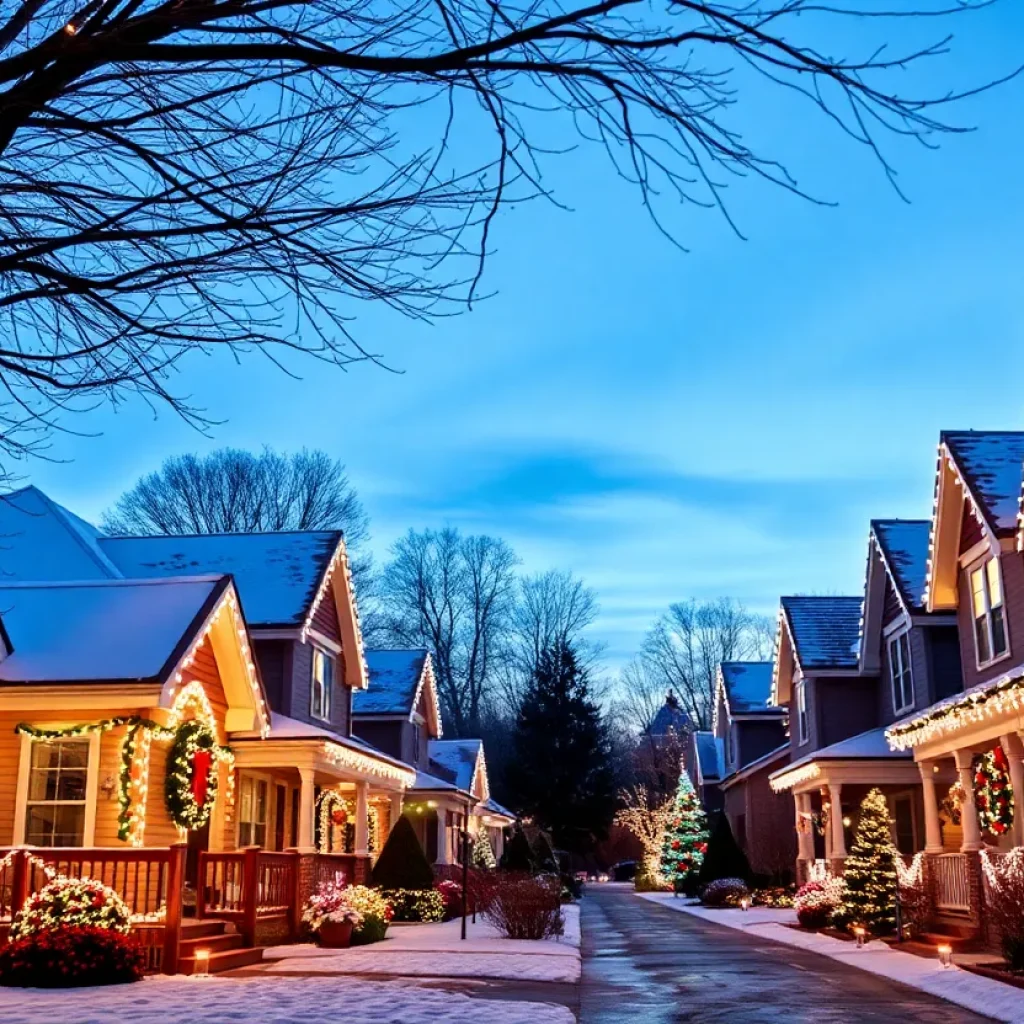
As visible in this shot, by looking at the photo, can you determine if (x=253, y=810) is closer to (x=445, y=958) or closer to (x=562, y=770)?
(x=445, y=958)

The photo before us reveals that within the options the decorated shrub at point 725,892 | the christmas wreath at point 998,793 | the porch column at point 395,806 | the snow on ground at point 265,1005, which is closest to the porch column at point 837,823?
the decorated shrub at point 725,892

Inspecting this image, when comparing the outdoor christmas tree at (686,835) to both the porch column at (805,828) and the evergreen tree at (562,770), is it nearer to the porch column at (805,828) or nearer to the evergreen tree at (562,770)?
the evergreen tree at (562,770)

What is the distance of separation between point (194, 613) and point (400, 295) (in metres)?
13.1

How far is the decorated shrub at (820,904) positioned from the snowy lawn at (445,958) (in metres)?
5.17

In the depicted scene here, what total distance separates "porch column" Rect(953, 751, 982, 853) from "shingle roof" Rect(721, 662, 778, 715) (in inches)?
961

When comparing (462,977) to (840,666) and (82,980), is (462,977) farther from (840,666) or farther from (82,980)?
(840,666)

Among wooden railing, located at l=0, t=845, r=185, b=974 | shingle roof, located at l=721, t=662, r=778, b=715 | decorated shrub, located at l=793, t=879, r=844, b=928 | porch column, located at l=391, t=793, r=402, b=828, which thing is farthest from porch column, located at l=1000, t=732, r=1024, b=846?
shingle roof, located at l=721, t=662, r=778, b=715

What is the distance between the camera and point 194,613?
59.5 feet

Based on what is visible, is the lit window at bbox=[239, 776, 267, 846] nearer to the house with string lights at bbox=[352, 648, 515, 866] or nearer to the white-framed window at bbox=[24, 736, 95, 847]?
the white-framed window at bbox=[24, 736, 95, 847]

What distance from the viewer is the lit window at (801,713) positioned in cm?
3206

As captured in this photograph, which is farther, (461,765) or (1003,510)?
(461,765)

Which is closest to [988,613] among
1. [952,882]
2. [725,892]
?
[952,882]

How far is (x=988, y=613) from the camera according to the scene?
20.9 meters

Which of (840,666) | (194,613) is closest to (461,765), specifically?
(840,666)
